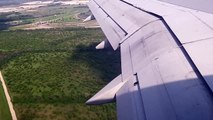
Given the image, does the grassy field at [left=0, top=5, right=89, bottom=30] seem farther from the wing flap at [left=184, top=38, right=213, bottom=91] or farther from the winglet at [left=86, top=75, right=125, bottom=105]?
the wing flap at [left=184, top=38, right=213, bottom=91]

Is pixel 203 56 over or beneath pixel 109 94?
over

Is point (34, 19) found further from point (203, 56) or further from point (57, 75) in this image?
point (203, 56)

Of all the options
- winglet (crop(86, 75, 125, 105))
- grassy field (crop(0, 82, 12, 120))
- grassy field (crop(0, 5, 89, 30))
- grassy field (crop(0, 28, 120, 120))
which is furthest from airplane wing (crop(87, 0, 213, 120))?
grassy field (crop(0, 5, 89, 30))

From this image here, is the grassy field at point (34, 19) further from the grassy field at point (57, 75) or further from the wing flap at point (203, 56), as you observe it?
the wing flap at point (203, 56)

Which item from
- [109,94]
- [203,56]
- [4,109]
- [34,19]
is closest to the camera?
[203,56]

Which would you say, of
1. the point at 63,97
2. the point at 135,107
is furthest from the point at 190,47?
the point at 63,97

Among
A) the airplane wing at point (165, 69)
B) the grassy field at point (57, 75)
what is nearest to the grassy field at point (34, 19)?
the grassy field at point (57, 75)

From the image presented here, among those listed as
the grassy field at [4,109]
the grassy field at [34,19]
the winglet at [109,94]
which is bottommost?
the winglet at [109,94]

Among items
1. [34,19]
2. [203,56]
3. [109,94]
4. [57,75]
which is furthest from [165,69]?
[34,19]
